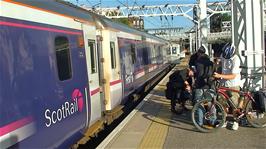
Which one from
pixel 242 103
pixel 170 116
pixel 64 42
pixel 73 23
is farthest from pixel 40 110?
pixel 170 116

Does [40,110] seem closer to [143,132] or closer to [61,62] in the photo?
[61,62]

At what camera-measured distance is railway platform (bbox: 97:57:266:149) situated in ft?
27.0

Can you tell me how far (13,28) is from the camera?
580cm

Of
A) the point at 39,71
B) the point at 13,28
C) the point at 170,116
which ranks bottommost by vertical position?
the point at 170,116

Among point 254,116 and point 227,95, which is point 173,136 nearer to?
point 227,95

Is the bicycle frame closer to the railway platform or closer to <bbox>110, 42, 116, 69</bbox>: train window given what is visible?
→ the railway platform

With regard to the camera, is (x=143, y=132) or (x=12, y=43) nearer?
(x=12, y=43)

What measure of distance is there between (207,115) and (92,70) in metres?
2.45

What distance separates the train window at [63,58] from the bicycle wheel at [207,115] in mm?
2594

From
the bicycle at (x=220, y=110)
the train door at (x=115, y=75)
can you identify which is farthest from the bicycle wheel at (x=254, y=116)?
the train door at (x=115, y=75)

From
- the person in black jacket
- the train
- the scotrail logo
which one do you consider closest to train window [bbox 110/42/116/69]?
the train

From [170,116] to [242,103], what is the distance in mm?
2622

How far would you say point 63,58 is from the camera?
7727 mm

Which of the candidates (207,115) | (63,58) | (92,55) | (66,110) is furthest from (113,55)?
(66,110)
